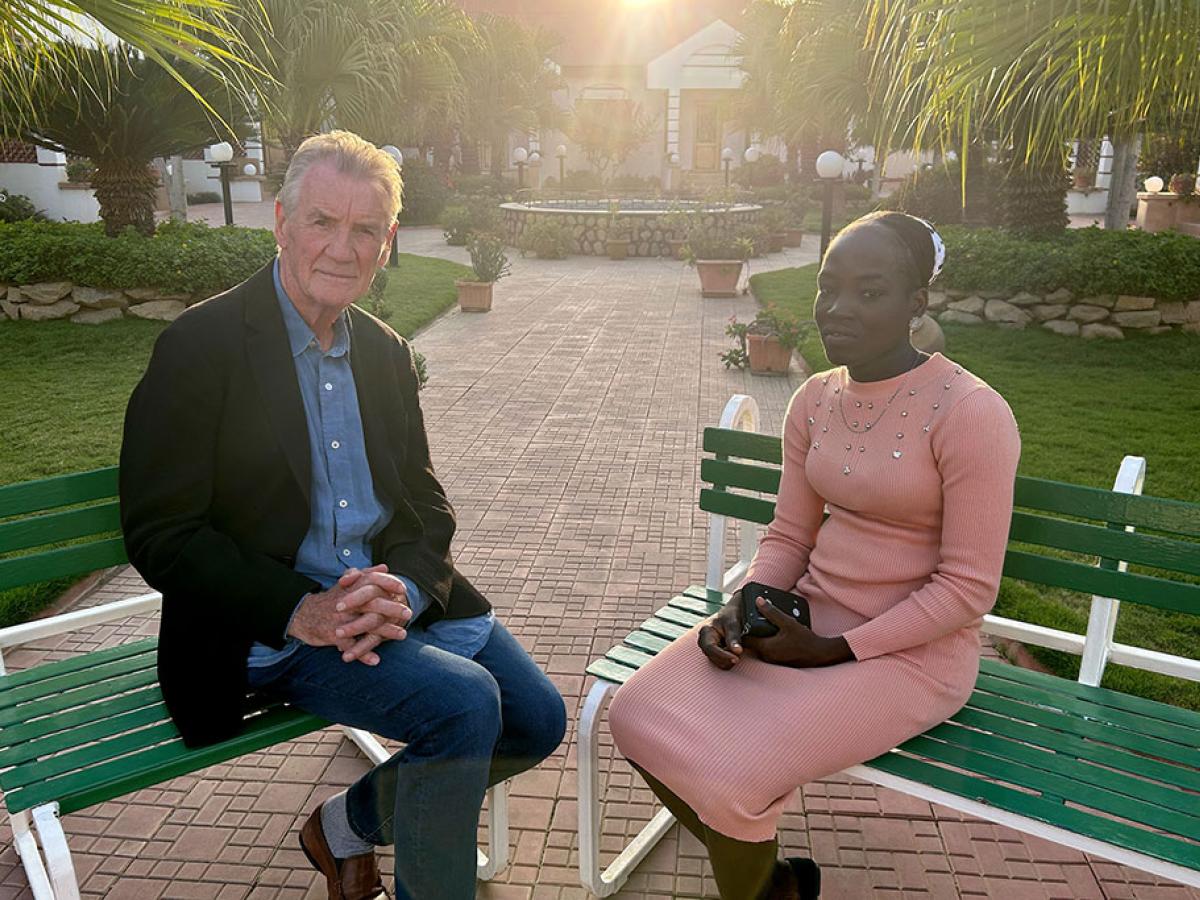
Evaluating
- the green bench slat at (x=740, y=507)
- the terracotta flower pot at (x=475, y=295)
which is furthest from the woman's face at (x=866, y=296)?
the terracotta flower pot at (x=475, y=295)

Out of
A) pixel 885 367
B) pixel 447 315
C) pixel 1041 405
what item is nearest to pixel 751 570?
pixel 885 367

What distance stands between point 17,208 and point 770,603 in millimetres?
22686

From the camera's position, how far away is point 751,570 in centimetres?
273

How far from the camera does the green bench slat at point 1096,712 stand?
2.37m

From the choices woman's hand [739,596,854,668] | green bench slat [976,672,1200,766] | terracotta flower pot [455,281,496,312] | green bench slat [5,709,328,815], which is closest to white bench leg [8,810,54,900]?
green bench slat [5,709,328,815]

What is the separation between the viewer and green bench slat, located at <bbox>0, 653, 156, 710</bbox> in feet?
8.16

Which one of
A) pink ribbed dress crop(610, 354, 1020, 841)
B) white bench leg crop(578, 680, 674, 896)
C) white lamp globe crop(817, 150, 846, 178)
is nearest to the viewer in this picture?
pink ribbed dress crop(610, 354, 1020, 841)

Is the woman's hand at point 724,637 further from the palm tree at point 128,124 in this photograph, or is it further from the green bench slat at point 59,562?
the palm tree at point 128,124

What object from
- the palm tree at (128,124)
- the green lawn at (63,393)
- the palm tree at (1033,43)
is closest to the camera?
the palm tree at (1033,43)

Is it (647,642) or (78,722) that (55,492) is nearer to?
(78,722)

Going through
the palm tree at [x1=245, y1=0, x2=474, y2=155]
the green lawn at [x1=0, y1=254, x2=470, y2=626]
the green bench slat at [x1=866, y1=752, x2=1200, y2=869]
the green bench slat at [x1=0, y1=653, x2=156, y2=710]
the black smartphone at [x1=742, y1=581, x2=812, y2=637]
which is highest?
the palm tree at [x1=245, y1=0, x2=474, y2=155]

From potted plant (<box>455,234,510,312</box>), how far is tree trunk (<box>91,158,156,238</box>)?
3.87 m

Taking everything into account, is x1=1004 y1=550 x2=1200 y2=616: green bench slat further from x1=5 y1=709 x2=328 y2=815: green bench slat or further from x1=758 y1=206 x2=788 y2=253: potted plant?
x1=758 y1=206 x2=788 y2=253: potted plant

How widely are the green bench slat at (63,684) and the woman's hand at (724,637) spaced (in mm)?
1467
